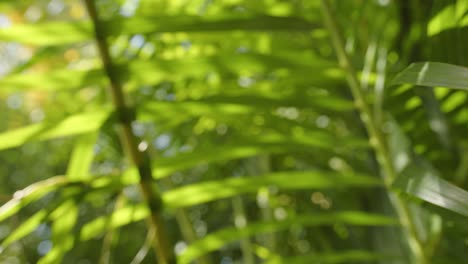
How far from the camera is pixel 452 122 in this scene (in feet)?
1.96

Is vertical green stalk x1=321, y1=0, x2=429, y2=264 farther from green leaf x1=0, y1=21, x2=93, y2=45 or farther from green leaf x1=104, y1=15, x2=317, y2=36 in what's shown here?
green leaf x1=0, y1=21, x2=93, y2=45

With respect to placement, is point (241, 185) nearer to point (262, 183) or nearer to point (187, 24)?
point (262, 183)

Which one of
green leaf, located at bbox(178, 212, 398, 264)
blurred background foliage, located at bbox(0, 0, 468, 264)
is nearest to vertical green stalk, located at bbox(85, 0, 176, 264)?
blurred background foliage, located at bbox(0, 0, 468, 264)

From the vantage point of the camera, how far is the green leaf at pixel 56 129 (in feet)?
1.53

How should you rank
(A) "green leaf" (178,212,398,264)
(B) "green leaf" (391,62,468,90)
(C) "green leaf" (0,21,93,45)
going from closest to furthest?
(B) "green leaf" (391,62,468,90) → (C) "green leaf" (0,21,93,45) → (A) "green leaf" (178,212,398,264)

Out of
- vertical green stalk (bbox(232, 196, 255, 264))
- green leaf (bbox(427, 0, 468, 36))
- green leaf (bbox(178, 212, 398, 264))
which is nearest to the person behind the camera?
green leaf (bbox(427, 0, 468, 36))

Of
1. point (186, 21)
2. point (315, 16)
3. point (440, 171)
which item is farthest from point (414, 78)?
point (315, 16)

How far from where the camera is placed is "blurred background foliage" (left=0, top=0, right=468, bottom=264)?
0.46 m

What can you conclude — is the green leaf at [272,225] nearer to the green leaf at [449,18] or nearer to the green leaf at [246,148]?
the green leaf at [246,148]

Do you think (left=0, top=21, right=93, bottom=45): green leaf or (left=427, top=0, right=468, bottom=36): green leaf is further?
(left=0, top=21, right=93, bottom=45): green leaf

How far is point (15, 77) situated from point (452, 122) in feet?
1.32

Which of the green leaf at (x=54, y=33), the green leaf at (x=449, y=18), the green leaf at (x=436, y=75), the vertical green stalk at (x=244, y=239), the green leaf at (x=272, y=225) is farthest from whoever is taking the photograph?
the vertical green stalk at (x=244, y=239)

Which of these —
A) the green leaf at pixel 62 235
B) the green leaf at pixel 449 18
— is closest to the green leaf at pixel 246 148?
the green leaf at pixel 62 235

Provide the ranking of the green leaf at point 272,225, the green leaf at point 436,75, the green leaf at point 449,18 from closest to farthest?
1. the green leaf at point 436,75
2. the green leaf at point 449,18
3. the green leaf at point 272,225
